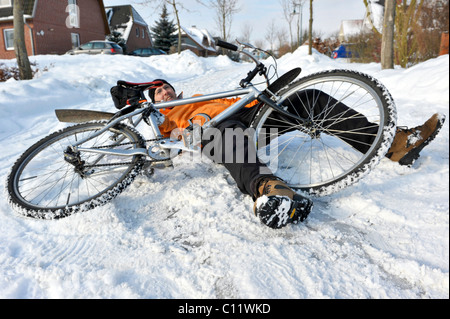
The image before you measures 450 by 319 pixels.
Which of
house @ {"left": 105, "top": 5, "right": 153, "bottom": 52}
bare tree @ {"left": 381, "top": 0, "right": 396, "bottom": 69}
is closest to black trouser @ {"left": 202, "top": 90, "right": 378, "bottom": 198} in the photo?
bare tree @ {"left": 381, "top": 0, "right": 396, "bottom": 69}

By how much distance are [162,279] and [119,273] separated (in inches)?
8.5

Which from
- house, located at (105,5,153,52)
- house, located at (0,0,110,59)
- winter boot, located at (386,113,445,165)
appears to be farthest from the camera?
house, located at (105,5,153,52)

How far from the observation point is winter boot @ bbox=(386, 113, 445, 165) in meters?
2.07

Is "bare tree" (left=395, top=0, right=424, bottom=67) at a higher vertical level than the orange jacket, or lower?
higher

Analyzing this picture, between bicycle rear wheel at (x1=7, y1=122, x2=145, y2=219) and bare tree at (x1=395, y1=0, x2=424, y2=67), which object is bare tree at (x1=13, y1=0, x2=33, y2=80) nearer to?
bicycle rear wheel at (x1=7, y1=122, x2=145, y2=219)

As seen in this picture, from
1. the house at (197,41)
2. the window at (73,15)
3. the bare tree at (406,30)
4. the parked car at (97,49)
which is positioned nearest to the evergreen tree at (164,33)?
the house at (197,41)

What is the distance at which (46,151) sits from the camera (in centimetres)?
285

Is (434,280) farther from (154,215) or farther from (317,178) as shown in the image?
(154,215)

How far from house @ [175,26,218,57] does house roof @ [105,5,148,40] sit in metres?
9.87

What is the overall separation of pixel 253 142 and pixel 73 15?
25804mm

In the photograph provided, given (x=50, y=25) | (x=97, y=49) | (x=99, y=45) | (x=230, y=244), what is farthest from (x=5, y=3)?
(x=230, y=244)

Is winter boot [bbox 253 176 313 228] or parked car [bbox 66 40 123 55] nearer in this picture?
winter boot [bbox 253 176 313 228]

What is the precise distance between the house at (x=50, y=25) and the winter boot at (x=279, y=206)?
22903 millimetres

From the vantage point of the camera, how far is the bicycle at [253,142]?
1.87 m
